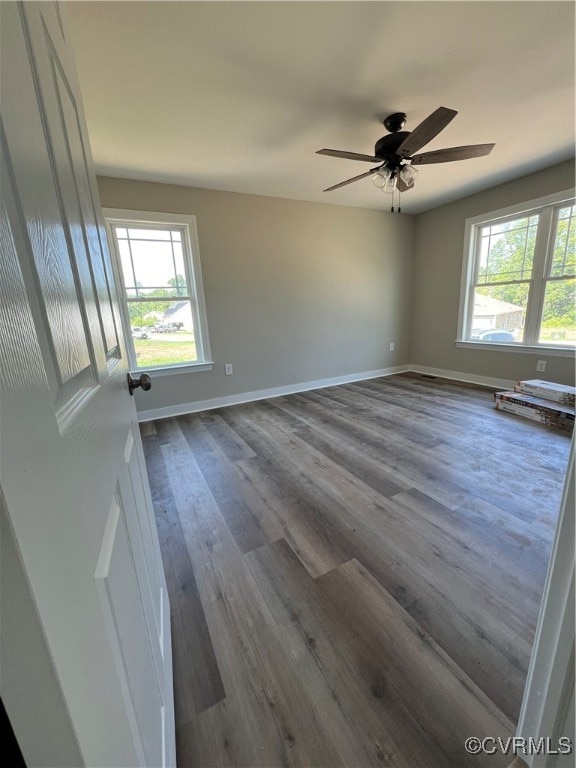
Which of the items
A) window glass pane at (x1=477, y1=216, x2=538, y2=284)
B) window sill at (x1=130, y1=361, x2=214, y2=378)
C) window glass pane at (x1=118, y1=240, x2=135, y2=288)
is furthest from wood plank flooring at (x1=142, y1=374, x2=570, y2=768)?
window glass pane at (x1=477, y1=216, x2=538, y2=284)

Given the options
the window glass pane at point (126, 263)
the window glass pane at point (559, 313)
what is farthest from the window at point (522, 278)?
the window glass pane at point (126, 263)

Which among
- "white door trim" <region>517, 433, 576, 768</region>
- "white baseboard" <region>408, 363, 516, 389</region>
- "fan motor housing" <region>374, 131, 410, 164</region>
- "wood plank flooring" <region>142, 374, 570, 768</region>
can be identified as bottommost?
"wood plank flooring" <region>142, 374, 570, 768</region>

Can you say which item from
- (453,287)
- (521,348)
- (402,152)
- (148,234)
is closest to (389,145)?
(402,152)

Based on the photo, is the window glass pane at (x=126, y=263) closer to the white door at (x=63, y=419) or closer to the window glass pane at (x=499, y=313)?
the white door at (x=63, y=419)

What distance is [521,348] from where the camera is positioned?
3885 mm

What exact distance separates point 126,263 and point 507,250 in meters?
4.67

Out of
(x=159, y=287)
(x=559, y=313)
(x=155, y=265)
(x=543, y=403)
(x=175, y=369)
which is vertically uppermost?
(x=155, y=265)

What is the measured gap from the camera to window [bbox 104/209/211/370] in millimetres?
3182

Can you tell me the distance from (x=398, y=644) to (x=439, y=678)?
0.14m

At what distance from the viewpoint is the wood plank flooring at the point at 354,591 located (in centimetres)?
89

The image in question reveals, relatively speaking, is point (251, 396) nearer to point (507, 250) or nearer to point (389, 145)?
point (389, 145)

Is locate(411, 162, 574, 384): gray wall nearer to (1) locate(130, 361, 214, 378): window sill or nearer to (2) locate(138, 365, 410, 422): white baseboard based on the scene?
(2) locate(138, 365, 410, 422): white baseboard

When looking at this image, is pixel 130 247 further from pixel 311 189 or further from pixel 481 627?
pixel 481 627

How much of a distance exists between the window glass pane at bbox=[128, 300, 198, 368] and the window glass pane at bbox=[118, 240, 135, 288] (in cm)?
22
